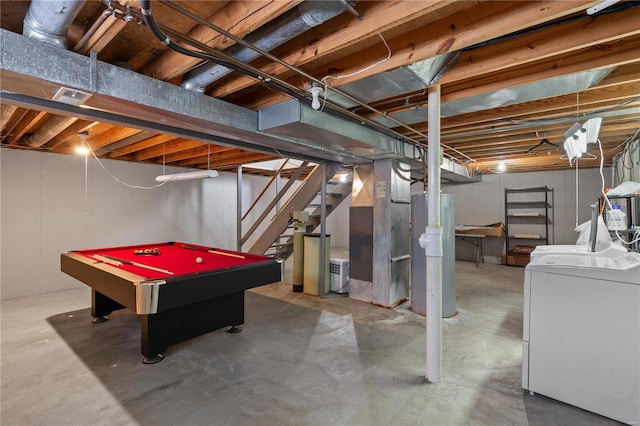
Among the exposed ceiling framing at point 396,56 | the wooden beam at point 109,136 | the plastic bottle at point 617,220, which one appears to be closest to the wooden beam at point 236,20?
the exposed ceiling framing at point 396,56

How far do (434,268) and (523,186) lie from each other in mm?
6584

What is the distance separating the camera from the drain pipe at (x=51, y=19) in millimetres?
1374

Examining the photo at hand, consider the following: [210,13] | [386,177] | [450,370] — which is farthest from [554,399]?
[210,13]

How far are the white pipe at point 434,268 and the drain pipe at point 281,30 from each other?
125 cm

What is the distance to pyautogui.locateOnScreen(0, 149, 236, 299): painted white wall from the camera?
464 cm

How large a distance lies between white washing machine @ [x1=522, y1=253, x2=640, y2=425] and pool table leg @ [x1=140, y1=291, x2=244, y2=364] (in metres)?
2.76

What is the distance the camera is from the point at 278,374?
2498 mm

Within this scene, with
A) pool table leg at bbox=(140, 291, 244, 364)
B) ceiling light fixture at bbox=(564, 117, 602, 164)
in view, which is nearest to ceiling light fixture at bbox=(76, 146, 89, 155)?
pool table leg at bbox=(140, 291, 244, 364)

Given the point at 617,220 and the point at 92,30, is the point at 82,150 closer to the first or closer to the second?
the point at 92,30

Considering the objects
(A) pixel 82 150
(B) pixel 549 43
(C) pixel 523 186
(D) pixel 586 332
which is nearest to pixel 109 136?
(A) pixel 82 150

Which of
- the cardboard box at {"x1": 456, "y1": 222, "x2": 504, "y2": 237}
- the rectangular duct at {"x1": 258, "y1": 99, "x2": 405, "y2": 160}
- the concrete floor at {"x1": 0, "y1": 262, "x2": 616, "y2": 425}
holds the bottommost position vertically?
the concrete floor at {"x1": 0, "y1": 262, "x2": 616, "y2": 425}

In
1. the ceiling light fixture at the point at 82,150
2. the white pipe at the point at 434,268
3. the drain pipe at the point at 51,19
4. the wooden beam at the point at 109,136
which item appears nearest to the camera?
the drain pipe at the point at 51,19

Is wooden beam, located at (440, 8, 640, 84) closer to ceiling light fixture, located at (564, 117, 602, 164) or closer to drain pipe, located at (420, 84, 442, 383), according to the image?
drain pipe, located at (420, 84, 442, 383)

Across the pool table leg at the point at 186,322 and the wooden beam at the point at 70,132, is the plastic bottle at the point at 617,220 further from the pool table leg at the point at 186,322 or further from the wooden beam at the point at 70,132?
the wooden beam at the point at 70,132
